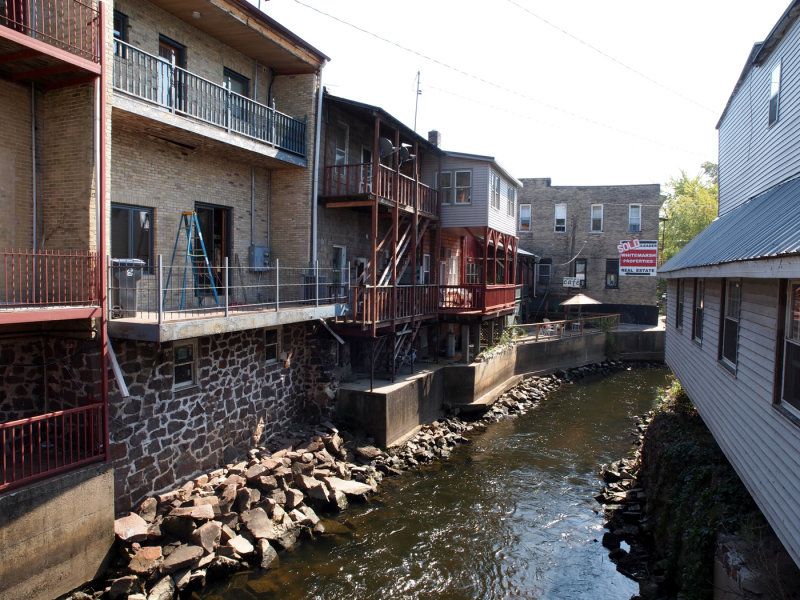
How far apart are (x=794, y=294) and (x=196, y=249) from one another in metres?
12.1

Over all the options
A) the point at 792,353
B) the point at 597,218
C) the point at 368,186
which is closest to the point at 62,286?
the point at 368,186

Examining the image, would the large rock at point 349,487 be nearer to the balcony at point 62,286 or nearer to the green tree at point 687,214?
the balcony at point 62,286

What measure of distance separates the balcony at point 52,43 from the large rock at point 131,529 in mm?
7608

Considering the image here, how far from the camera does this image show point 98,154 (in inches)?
367

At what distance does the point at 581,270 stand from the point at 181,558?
32980 mm

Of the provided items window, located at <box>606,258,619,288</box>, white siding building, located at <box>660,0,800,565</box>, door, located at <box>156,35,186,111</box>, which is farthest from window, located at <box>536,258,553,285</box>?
door, located at <box>156,35,186,111</box>

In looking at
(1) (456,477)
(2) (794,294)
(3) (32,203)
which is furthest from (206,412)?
(2) (794,294)

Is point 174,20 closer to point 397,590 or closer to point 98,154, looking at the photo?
point 98,154

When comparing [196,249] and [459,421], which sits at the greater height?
[196,249]

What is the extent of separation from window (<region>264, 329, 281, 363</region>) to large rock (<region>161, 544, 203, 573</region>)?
18.1 ft

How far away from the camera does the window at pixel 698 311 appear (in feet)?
40.7

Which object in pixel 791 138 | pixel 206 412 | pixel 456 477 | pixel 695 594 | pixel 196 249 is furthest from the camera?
pixel 456 477

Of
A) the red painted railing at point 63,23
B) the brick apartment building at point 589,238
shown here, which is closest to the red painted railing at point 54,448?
the red painted railing at point 63,23

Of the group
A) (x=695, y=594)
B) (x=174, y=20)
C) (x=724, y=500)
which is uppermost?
(x=174, y=20)
